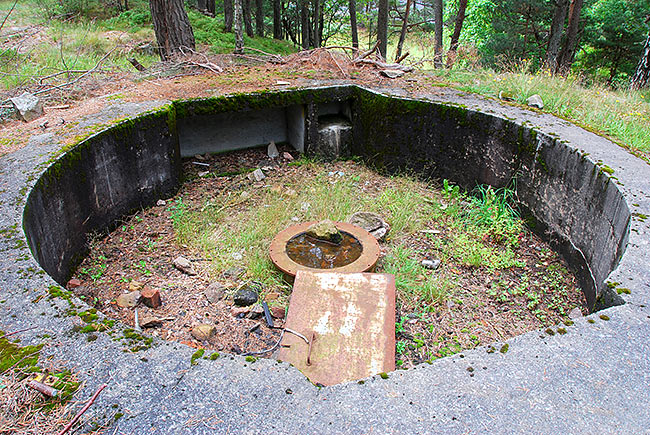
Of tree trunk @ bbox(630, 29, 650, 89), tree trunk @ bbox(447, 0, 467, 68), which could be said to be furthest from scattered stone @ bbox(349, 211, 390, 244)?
tree trunk @ bbox(630, 29, 650, 89)

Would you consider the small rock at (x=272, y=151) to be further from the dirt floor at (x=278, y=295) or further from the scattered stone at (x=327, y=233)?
the scattered stone at (x=327, y=233)

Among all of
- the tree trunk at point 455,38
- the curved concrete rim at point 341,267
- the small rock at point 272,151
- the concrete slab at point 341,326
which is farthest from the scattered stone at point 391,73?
the concrete slab at point 341,326

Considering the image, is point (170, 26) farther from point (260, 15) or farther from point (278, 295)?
point (260, 15)

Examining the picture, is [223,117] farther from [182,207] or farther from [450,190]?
[450,190]

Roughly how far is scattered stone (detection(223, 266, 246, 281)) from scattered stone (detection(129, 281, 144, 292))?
675mm

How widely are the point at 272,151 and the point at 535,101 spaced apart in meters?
3.43

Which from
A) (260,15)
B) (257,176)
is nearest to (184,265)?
(257,176)

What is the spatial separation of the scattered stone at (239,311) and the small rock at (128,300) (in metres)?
0.73

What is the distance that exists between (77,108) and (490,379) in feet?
16.8

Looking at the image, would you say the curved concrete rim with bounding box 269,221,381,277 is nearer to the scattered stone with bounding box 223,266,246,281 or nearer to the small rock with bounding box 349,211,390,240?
the small rock with bounding box 349,211,390,240

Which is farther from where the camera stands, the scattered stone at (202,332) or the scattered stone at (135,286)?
the scattered stone at (135,286)

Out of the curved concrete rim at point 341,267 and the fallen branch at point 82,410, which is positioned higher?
the fallen branch at point 82,410

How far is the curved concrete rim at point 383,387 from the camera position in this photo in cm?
157

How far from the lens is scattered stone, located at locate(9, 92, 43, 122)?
473 centimetres
